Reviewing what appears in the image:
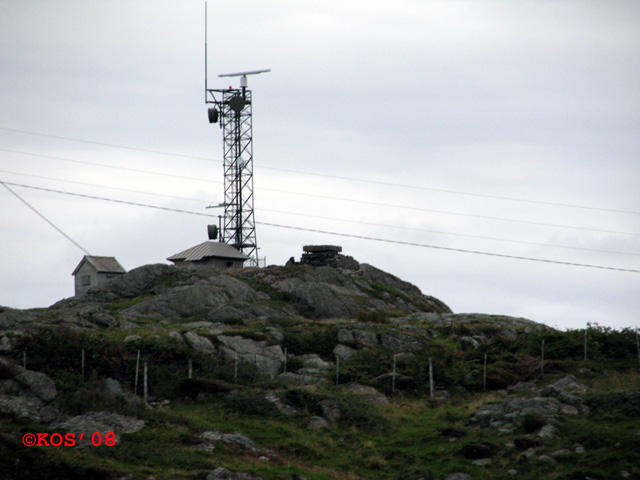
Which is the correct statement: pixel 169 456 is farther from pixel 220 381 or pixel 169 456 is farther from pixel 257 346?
pixel 257 346

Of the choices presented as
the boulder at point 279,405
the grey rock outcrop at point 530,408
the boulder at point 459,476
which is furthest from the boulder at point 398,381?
the boulder at point 459,476

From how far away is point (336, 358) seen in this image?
5291 centimetres

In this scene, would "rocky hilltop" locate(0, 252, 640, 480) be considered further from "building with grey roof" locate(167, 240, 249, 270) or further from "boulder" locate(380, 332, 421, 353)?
"building with grey roof" locate(167, 240, 249, 270)

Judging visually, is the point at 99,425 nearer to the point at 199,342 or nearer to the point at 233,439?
the point at 233,439

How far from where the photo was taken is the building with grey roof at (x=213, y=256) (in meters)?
80.8

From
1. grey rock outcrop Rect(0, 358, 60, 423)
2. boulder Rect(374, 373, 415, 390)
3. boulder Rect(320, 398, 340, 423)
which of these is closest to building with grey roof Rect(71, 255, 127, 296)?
boulder Rect(374, 373, 415, 390)

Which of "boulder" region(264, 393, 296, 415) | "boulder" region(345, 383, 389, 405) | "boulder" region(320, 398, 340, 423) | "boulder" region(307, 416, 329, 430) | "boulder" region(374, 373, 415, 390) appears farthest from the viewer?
"boulder" region(374, 373, 415, 390)

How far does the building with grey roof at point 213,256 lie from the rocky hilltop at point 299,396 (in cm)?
1588

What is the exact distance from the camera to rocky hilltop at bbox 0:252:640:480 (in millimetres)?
32781

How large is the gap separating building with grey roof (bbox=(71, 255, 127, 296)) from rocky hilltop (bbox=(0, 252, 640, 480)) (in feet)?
38.5

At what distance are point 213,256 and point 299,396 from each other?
40701 millimetres

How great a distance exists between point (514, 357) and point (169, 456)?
2554 cm

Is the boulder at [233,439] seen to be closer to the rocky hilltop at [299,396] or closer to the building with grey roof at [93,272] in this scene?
the rocky hilltop at [299,396]

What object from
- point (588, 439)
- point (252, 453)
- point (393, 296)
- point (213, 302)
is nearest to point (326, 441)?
point (252, 453)
